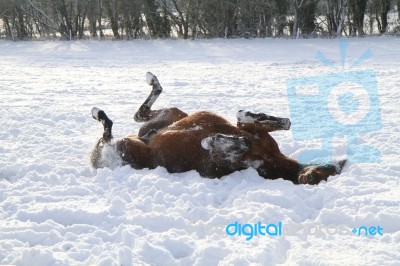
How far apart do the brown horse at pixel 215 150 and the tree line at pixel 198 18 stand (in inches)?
759

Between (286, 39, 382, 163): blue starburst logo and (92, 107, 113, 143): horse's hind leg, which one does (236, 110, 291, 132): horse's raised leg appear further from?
(92, 107, 113, 143): horse's hind leg

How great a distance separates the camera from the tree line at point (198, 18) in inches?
915

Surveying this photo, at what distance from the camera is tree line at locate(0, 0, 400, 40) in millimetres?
23234

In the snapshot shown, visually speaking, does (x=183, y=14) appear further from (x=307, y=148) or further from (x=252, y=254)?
(x=252, y=254)

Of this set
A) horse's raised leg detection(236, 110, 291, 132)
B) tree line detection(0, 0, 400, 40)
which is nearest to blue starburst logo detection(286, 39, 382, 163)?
horse's raised leg detection(236, 110, 291, 132)

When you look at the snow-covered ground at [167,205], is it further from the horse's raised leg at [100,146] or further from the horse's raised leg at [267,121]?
the horse's raised leg at [267,121]

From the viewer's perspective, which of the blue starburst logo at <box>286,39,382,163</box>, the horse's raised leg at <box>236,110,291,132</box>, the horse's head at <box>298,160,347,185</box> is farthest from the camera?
the blue starburst logo at <box>286,39,382,163</box>

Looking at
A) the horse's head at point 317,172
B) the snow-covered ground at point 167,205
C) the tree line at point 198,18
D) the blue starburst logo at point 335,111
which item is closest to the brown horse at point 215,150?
the horse's head at point 317,172

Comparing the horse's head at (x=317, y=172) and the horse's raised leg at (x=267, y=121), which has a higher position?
the horse's raised leg at (x=267, y=121)

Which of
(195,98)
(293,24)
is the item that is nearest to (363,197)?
(195,98)

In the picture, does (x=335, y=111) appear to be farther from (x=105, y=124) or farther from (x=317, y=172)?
(x=105, y=124)

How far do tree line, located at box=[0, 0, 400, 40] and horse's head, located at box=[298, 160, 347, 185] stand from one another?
63.5ft

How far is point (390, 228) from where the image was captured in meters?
2.88

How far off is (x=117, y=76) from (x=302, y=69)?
4.81 meters
